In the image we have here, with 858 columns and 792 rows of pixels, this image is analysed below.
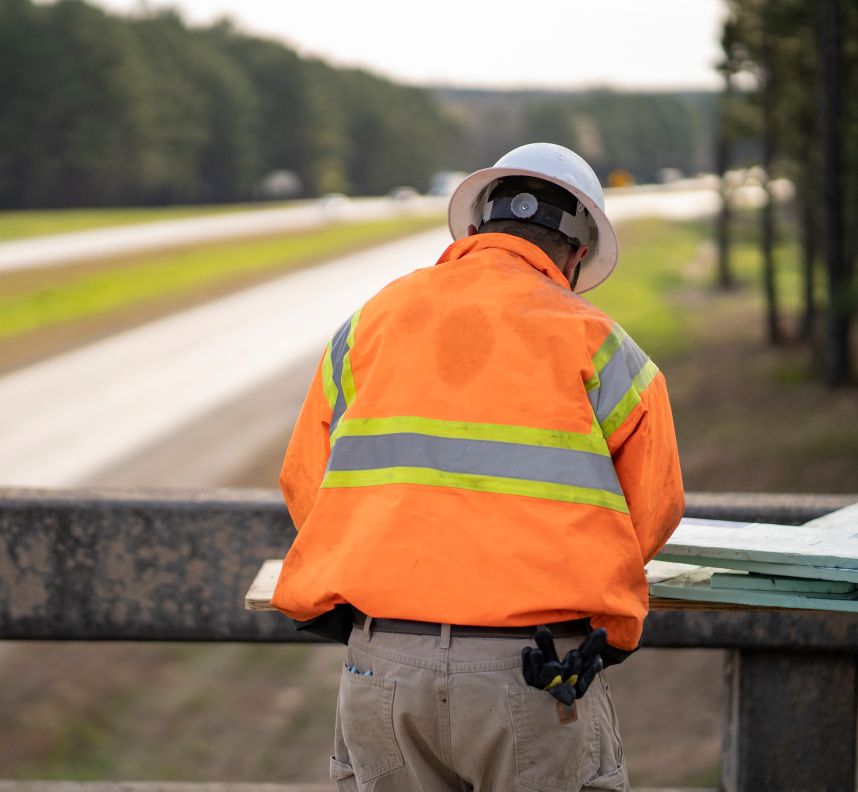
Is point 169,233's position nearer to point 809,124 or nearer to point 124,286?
point 124,286

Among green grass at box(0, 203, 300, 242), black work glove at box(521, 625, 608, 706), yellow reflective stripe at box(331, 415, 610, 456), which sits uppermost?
yellow reflective stripe at box(331, 415, 610, 456)

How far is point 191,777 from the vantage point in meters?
6.88

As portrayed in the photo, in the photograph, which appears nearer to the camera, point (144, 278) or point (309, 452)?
point (309, 452)

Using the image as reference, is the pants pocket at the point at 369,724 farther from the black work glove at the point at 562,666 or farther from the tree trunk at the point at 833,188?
the tree trunk at the point at 833,188

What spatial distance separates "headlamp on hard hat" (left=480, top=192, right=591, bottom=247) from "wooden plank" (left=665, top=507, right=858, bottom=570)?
872mm

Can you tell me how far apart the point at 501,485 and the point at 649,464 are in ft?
1.16

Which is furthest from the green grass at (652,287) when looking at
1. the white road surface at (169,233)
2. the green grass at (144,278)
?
the white road surface at (169,233)

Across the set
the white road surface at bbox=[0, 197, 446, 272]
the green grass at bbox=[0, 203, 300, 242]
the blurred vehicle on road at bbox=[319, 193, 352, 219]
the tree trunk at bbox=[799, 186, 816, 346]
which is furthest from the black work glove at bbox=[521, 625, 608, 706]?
the blurred vehicle on road at bbox=[319, 193, 352, 219]

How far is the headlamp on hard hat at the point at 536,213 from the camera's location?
3109 mm

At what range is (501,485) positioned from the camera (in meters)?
2.79

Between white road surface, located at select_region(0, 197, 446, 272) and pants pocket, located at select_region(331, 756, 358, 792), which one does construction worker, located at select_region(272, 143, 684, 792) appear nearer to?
pants pocket, located at select_region(331, 756, 358, 792)

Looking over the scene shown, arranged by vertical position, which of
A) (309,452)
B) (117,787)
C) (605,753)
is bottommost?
(117,787)

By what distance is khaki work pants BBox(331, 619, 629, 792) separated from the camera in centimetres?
282

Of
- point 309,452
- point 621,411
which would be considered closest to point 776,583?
point 621,411
